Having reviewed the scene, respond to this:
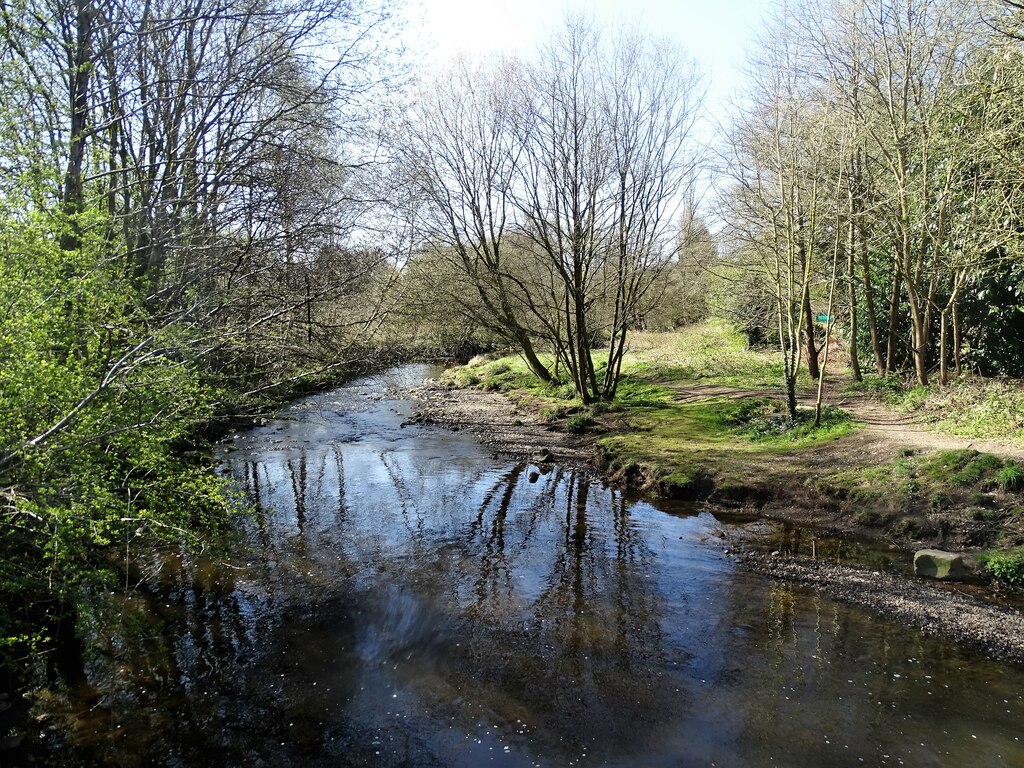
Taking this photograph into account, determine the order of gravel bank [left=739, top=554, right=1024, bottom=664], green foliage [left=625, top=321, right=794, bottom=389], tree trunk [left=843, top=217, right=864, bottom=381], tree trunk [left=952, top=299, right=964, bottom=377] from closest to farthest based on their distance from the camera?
gravel bank [left=739, top=554, right=1024, bottom=664] < tree trunk [left=952, top=299, right=964, bottom=377] < tree trunk [left=843, top=217, right=864, bottom=381] < green foliage [left=625, top=321, right=794, bottom=389]

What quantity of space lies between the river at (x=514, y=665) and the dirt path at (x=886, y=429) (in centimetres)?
401

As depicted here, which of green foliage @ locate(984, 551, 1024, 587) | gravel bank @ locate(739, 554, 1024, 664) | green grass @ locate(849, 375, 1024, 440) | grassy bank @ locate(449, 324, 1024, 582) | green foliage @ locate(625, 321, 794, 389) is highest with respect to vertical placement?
green foliage @ locate(625, 321, 794, 389)

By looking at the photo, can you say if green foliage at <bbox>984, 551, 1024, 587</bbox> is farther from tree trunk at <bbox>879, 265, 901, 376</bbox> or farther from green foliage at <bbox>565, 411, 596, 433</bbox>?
green foliage at <bbox>565, 411, 596, 433</bbox>

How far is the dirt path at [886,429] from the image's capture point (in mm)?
10625

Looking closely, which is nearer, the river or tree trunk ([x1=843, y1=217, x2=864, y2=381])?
the river

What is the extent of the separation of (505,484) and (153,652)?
7485mm

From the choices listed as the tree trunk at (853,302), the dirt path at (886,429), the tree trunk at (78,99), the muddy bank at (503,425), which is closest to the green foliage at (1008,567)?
the dirt path at (886,429)

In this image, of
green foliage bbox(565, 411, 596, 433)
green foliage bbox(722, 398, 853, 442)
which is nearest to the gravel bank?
green foliage bbox(722, 398, 853, 442)

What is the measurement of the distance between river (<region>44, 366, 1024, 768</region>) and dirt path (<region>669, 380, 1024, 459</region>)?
401 centimetres

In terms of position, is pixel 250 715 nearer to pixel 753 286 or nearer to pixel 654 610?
pixel 654 610

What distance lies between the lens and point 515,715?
592 centimetres

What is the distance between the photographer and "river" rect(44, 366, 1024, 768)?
5.51 meters

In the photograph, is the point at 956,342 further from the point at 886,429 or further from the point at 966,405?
the point at 886,429

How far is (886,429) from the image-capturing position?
1273 centimetres
